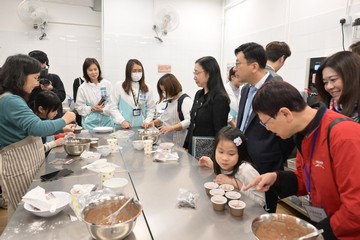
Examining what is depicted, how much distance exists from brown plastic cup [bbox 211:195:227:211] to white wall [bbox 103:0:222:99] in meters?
4.06

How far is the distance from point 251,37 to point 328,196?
3872 millimetres

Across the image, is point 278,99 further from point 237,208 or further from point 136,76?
point 136,76

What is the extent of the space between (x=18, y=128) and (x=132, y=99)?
4.65ft

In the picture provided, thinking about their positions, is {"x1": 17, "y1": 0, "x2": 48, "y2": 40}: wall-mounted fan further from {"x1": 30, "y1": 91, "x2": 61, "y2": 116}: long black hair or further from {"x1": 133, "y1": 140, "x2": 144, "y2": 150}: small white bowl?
{"x1": 133, "y1": 140, "x2": 144, "y2": 150}: small white bowl

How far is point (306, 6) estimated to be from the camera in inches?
131

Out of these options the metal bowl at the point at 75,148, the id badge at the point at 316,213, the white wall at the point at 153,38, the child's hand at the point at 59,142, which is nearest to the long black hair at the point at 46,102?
the child's hand at the point at 59,142

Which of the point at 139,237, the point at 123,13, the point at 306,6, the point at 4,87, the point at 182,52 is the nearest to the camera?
the point at 139,237

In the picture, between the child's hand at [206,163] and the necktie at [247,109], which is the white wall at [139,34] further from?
the child's hand at [206,163]

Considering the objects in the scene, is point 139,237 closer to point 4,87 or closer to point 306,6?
point 4,87

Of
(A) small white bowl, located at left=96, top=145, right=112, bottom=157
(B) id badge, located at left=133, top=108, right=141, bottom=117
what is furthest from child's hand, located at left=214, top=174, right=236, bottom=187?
(B) id badge, located at left=133, top=108, right=141, bottom=117

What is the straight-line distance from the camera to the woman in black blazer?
2.10 m

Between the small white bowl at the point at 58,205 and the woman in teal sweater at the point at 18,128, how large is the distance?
1.83 ft

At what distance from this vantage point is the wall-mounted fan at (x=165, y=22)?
475cm

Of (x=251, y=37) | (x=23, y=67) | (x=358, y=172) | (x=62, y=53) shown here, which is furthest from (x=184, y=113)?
(x=62, y=53)
